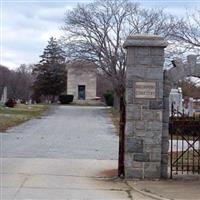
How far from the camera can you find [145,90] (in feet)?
41.3

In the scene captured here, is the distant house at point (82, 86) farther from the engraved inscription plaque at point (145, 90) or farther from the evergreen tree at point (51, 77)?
the engraved inscription plaque at point (145, 90)

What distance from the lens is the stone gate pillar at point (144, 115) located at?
41.1 ft

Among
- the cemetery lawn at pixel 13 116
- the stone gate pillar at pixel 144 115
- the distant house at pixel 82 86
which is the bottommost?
the cemetery lawn at pixel 13 116

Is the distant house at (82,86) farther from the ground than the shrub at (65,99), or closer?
farther from the ground

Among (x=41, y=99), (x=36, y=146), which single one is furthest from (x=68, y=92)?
(x=36, y=146)

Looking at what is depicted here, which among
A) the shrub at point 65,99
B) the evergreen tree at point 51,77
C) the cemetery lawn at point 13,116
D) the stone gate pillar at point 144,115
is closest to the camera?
the stone gate pillar at point 144,115

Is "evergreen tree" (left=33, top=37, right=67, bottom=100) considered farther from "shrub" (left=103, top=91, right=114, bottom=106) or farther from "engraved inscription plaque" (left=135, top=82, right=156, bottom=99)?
"engraved inscription plaque" (left=135, top=82, right=156, bottom=99)

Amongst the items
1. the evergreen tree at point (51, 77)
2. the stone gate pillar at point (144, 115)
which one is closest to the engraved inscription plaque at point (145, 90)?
the stone gate pillar at point (144, 115)

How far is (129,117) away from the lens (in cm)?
1256

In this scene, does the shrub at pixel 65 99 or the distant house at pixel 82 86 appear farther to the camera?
the distant house at pixel 82 86

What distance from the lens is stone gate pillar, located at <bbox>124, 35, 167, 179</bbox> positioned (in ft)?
41.1

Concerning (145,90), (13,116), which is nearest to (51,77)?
(13,116)

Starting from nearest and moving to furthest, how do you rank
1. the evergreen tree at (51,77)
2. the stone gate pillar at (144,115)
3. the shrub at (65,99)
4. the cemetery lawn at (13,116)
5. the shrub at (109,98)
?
1. the stone gate pillar at (144,115)
2. the cemetery lawn at (13,116)
3. the shrub at (109,98)
4. the shrub at (65,99)
5. the evergreen tree at (51,77)

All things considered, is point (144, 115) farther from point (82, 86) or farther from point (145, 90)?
point (82, 86)
